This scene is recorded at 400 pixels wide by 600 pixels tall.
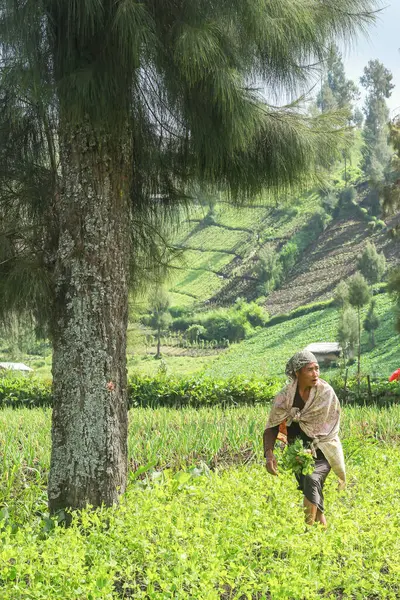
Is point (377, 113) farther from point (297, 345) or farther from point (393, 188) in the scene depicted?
point (393, 188)

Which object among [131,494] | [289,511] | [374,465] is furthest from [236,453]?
[289,511]

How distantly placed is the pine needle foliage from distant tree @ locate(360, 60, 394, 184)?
67.4 metres

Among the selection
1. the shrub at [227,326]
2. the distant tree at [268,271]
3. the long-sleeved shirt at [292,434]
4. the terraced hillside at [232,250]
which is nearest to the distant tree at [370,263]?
the shrub at [227,326]

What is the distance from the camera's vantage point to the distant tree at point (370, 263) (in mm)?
49750

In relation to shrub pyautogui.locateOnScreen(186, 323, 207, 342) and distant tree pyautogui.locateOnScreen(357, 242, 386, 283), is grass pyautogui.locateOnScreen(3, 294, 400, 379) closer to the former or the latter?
distant tree pyautogui.locateOnScreen(357, 242, 386, 283)

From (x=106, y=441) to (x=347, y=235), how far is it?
72.3 m

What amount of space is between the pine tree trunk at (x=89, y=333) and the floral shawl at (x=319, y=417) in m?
0.99

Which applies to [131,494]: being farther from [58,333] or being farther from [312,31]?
[312,31]

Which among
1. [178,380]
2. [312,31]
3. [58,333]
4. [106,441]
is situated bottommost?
[178,380]

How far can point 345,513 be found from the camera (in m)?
3.95

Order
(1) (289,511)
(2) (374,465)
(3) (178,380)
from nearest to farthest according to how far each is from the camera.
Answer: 1. (1) (289,511)
2. (2) (374,465)
3. (3) (178,380)

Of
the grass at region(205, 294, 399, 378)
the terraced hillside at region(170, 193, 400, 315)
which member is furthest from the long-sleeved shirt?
the terraced hillside at region(170, 193, 400, 315)

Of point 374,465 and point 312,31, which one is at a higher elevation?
point 312,31

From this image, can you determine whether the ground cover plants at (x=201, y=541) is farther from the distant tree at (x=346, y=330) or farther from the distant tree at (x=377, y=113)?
the distant tree at (x=377, y=113)
